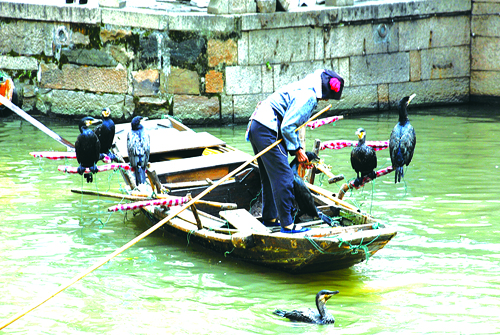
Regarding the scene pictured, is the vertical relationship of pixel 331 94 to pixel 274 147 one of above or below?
above

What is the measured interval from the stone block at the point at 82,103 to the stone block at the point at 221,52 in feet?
4.79

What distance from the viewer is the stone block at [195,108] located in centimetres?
1070

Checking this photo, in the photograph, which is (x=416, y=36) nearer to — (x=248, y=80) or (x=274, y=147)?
(x=248, y=80)

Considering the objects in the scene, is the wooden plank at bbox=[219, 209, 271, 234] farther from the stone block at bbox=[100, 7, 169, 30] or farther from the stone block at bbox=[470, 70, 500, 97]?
the stone block at bbox=[470, 70, 500, 97]

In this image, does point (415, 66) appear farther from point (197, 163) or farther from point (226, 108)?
point (197, 163)

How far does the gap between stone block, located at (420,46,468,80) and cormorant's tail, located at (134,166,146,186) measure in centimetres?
687

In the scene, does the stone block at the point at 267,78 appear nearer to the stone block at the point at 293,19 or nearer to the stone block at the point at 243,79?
the stone block at the point at 243,79

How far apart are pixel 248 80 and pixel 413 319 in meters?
6.59

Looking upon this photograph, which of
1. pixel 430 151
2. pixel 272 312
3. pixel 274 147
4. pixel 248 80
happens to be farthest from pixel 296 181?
pixel 248 80

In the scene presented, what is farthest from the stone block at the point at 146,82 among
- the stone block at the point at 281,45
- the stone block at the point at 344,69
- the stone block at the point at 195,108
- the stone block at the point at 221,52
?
the stone block at the point at 344,69

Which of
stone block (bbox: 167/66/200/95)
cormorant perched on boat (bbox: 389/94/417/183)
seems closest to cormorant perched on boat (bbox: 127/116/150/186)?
cormorant perched on boat (bbox: 389/94/417/183)

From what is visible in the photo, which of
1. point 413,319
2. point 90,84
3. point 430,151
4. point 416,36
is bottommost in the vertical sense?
point 413,319

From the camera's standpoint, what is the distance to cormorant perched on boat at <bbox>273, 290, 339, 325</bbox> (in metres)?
4.62

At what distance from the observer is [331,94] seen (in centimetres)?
546
